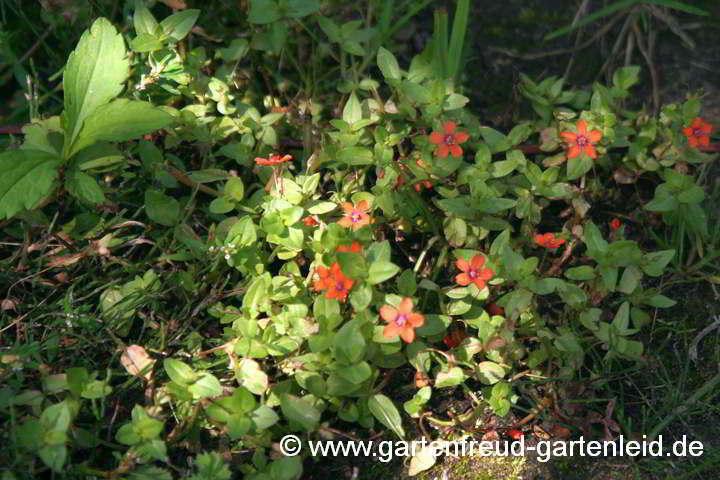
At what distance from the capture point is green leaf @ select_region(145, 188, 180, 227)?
2295mm

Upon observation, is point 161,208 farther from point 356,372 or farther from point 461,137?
point 461,137

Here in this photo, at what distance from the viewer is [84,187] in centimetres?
221

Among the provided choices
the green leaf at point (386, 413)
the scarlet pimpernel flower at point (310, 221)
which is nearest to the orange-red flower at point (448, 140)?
the scarlet pimpernel flower at point (310, 221)

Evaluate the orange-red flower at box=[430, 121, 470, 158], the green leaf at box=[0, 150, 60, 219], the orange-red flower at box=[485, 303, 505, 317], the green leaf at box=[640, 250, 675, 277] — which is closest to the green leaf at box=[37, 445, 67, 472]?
the green leaf at box=[0, 150, 60, 219]

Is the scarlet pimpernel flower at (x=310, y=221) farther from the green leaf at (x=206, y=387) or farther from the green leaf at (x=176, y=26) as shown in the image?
the green leaf at (x=176, y=26)

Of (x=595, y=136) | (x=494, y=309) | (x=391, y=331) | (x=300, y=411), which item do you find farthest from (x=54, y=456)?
(x=595, y=136)

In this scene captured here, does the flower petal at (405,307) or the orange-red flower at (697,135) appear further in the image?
the orange-red flower at (697,135)

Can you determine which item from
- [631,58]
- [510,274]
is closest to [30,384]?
[510,274]

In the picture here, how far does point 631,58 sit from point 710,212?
78 centimetres

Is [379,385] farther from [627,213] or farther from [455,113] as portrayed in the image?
[627,213]

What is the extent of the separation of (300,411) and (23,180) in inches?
38.0

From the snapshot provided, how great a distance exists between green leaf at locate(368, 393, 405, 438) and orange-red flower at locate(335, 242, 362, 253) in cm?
38

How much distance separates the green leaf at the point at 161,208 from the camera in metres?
2.29

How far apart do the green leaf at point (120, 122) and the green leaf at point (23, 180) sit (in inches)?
4.1
